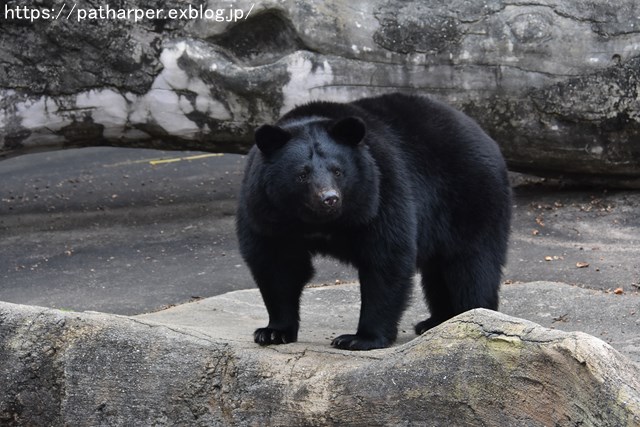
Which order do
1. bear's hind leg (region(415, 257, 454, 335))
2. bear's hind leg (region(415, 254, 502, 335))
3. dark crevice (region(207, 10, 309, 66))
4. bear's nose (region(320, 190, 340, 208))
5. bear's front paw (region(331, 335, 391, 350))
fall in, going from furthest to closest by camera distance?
dark crevice (region(207, 10, 309, 66)), bear's hind leg (region(415, 257, 454, 335)), bear's hind leg (region(415, 254, 502, 335)), bear's front paw (region(331, 335, 391, 350)), bear's nose (region(320, 190, 340, 208))

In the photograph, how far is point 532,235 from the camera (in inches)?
373

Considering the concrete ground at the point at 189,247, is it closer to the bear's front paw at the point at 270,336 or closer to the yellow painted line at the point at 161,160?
the yellow painted line at the point at 161,160

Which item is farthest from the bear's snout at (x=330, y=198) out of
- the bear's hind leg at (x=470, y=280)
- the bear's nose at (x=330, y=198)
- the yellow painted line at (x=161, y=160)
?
the yellow painted line at (x=161, y=160)

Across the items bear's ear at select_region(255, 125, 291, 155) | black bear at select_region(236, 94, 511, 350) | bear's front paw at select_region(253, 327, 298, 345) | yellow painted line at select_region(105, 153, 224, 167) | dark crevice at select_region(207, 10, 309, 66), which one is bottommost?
yellow painted line at select_region(105, 153, 224, 167)

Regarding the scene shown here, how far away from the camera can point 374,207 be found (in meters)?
5.62

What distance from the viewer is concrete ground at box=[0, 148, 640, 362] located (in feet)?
24.7

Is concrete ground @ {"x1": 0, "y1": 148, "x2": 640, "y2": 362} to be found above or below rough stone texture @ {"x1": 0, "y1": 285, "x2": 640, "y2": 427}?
below

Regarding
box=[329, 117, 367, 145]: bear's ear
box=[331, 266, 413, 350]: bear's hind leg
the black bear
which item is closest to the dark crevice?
the black bear

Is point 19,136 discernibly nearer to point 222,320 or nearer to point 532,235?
point 222,320

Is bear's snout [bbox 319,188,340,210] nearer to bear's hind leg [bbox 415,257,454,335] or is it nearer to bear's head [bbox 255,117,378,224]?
bear's head [bbox 255,117,378,224]

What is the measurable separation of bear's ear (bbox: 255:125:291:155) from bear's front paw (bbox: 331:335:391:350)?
3.51ft

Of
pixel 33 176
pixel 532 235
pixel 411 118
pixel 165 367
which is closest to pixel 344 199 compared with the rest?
pixel 411 118

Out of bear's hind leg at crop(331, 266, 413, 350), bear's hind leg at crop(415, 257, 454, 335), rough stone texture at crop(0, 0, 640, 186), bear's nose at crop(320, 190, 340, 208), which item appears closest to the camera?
bear's nose at crop(320, 190, 340, 208)

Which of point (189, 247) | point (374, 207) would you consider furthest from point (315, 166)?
point (189, 247)
